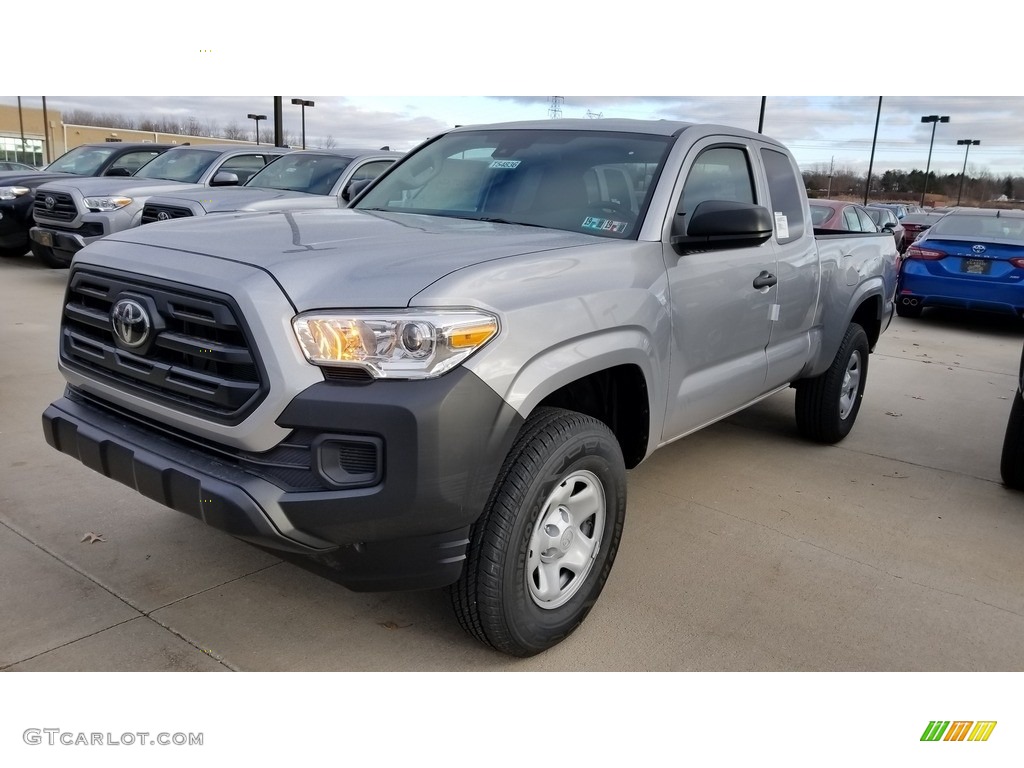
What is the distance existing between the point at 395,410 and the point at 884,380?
6841 mm

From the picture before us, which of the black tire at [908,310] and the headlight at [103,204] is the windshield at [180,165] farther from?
the black tire at [908,310]

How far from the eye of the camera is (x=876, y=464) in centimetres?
538

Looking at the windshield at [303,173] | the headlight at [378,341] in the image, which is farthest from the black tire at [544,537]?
the windshield at [303,173]

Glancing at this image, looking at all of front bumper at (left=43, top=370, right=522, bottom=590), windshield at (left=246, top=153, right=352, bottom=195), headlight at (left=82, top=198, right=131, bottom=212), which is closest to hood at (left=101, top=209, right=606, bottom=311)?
front bumper at (left=43, top=370, right=522, bottom=590)

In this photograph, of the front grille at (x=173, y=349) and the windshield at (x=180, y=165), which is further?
the windshield at (x=180, y=165)

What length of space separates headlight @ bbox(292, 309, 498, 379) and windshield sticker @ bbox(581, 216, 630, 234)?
1309 mm

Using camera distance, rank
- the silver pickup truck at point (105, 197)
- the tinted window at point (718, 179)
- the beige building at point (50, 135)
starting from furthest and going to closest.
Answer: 1. the beige building at point (50, 135)
2. the silver pickup truck at point (105, 197)
3. the tinted window at point (718, 179)

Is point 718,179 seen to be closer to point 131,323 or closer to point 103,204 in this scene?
point 131,323

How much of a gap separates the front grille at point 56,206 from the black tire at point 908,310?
10879 millimetres

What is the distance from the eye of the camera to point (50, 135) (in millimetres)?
70250

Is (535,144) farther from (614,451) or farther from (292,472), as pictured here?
(292,472)

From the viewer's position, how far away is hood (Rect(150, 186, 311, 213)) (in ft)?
28.5

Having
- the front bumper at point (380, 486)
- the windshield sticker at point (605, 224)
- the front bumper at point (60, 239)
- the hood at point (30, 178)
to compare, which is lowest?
the front bumper at point (60, 239)

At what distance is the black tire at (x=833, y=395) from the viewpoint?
17.9 feet
